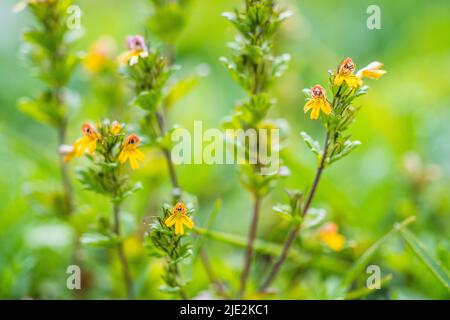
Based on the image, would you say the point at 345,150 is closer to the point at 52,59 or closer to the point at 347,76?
the point at 347,76

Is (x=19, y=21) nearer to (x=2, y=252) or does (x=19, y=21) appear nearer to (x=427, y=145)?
(x=2, y=252)

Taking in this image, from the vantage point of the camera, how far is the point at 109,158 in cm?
97

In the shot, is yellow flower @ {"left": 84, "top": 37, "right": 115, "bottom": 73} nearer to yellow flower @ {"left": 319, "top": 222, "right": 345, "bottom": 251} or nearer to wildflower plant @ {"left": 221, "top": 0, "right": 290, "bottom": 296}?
wildflower plant @ {"left": 221, "top": 0, "right": 290, "bottom": 296}

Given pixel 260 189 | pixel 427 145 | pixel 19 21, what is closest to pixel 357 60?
pixel 427 145

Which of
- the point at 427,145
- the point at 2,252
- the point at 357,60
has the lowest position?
the point at 2,252

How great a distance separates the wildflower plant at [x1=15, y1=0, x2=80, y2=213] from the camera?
3.73 ft

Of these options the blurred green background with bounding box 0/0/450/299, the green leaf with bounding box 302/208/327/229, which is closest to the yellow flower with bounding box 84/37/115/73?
the blurred green background with bounding box 0/0/450/299

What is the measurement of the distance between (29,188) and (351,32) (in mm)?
1535

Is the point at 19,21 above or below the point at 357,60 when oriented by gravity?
above

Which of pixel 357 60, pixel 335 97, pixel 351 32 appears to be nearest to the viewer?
pixel 335 97

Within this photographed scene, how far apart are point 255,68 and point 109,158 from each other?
0.30 m

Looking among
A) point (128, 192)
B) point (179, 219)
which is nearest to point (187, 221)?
point (179, 219)

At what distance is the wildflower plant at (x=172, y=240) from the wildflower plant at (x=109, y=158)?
0.10 m

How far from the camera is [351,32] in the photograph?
2344 mm
